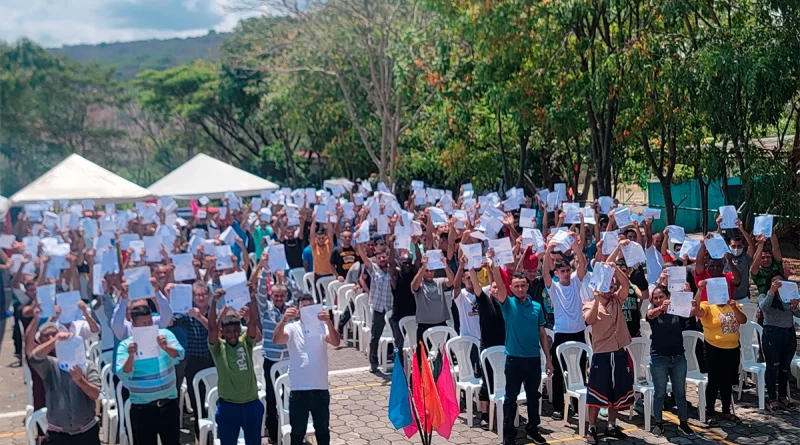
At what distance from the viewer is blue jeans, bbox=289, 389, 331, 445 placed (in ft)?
23.3

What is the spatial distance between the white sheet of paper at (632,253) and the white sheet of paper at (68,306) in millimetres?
5598

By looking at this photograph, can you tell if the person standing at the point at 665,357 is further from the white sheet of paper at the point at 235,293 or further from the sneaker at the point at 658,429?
the white sheet of paper at the point at 235,293

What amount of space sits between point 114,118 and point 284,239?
47967mm

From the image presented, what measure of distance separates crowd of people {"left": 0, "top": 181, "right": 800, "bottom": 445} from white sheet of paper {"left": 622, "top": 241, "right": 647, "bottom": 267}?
15mm

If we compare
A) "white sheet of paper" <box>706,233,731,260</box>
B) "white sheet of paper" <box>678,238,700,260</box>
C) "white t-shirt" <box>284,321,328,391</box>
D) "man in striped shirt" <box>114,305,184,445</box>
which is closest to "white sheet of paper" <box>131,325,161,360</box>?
"man in striped shirt" <box>114,305,184,445</box>

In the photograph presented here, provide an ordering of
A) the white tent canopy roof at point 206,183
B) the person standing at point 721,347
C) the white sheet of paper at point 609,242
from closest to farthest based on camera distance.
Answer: the person standing at point 721,347 → the white sheet of paper at point 609,242 → the white tent canopy roof at point 206,183

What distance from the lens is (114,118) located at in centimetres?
5859

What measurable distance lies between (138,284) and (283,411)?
6.01 ft

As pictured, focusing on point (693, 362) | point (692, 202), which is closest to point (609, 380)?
point (693, 362)

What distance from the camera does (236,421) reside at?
6887 millimetres

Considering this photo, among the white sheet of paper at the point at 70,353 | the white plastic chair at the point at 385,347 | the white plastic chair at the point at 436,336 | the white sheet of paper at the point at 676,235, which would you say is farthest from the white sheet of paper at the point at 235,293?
the white sheet of paper at the point at 676,235

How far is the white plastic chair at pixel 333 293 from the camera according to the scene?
12.7 metres

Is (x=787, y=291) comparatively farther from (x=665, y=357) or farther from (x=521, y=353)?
(x=521, y=353)

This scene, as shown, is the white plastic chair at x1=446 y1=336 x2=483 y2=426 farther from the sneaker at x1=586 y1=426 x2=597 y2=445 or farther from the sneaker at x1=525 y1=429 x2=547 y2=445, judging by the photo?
the sneaker at x1=586 y1=426 x2=597 y2=445
